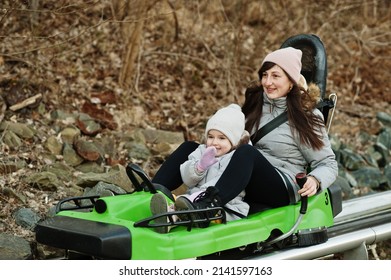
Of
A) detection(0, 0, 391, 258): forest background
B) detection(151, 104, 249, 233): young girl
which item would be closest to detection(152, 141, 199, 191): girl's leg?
detection(151, 104, 249, 233): young girl

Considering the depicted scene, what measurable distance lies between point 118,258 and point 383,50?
353 inches

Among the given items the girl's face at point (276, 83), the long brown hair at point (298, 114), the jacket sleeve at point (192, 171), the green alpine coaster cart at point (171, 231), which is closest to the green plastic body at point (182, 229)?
the green alpine coaster cart at point (171, 231)

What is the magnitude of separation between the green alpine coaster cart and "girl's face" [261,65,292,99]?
34 centimetres

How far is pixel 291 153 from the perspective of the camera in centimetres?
587

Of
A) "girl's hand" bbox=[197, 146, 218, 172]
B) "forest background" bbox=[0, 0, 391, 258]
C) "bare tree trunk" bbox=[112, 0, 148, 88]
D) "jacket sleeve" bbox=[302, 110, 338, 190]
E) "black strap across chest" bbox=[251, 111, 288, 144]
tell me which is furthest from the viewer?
"bare tree trunk" bbox=[112, 0, 148, 88]

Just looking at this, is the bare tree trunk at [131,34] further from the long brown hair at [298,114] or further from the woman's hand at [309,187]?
the woman's hand at [309,187]

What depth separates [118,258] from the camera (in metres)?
4.75

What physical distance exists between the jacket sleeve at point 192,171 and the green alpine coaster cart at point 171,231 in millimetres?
210

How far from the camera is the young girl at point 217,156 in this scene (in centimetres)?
542

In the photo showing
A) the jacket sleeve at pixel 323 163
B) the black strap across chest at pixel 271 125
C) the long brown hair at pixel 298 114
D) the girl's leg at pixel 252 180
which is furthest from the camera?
the black strap across chest at pixel 271 125

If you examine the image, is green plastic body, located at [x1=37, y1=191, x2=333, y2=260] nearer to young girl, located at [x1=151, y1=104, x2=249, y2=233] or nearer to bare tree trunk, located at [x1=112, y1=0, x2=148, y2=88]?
young girl, located at [x1=151, y1=104, x2=249, y2=233]

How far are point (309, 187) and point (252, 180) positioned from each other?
0.39 meters

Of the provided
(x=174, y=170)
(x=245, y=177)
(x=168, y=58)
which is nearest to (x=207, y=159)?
(x=245, y=177)

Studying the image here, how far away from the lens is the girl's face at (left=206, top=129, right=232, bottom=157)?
554 centimetres
